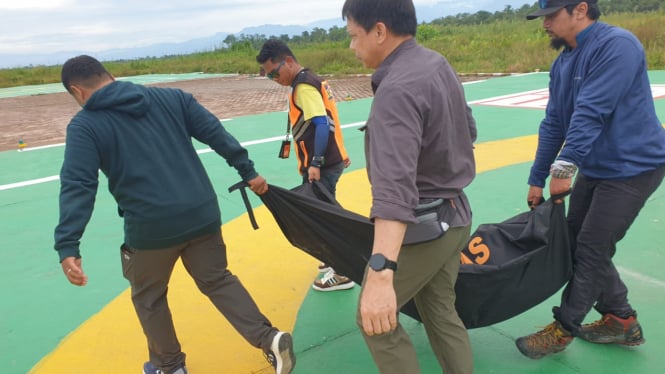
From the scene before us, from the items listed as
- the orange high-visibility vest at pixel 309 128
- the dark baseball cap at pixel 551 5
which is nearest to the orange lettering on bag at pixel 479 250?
the dark baseball cap at pixel 551 5

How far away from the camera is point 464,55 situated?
71.7 ft

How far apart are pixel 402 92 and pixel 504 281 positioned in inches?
47.7

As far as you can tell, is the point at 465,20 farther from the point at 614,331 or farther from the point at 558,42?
the point at 614,331

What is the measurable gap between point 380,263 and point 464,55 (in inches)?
855

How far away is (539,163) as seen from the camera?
278 centimetres

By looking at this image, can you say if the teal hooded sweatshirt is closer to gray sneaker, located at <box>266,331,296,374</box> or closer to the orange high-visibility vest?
gray sneaker, located at <box>266,331,296,374</box>

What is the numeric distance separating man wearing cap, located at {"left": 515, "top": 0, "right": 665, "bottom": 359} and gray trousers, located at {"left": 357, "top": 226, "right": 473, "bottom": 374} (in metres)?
0.73

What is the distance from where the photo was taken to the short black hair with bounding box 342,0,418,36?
5.50 feet

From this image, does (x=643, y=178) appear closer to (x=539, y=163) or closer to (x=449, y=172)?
(x=539, y=163)

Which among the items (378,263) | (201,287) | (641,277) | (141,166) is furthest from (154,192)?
(641,277)

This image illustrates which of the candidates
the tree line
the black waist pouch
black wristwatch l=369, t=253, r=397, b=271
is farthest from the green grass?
black wristwatch l=369, t=253, r=397, b=271

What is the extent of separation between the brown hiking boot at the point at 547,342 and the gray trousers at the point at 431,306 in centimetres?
73

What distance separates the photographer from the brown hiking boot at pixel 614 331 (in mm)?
2656

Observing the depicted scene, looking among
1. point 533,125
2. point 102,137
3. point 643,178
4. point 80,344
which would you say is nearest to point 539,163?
point 643,178
